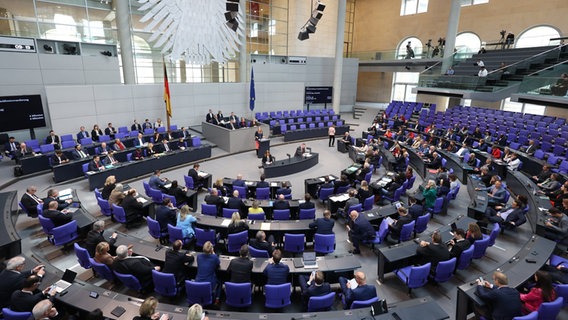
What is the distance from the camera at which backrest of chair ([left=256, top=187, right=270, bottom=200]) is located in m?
9.93

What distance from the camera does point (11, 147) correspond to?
42.1 feet

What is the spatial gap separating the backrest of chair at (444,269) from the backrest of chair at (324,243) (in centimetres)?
211

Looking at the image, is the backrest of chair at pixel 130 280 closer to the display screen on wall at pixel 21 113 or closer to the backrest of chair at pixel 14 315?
the backrest of chair at pixel 14 315

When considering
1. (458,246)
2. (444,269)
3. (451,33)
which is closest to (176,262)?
(444,269)

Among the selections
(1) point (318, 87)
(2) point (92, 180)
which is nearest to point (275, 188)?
(2) point (92, 180)

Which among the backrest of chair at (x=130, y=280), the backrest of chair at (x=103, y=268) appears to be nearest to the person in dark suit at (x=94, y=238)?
the backrest of chair at (x=103, y=268)

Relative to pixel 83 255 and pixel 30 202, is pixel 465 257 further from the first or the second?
pixel 30 202

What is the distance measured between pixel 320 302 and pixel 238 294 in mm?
1375

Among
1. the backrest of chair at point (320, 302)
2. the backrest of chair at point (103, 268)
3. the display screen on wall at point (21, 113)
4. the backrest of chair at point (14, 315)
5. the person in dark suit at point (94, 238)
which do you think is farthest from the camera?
the display screen on wall at point (21, 113)

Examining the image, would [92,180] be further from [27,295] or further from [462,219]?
[462,219]

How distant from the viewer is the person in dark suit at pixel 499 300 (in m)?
4.62

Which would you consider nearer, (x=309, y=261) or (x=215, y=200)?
(x=309, y=261)

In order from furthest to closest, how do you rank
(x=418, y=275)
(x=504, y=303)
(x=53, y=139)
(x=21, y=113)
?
(x=21, y=113), (x=53, y=139), (x=418, y=275), (x=504, y=303)

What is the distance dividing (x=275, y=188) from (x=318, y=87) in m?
17.6
